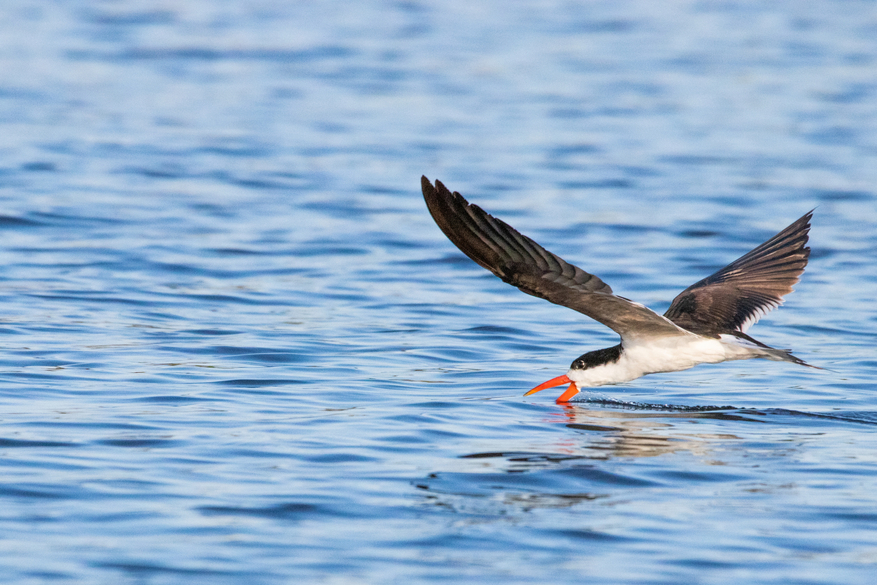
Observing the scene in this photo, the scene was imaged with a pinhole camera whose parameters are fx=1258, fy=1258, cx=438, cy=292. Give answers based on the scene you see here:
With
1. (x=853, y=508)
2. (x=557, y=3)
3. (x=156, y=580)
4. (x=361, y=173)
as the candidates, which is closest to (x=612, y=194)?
(x=361, y=173)

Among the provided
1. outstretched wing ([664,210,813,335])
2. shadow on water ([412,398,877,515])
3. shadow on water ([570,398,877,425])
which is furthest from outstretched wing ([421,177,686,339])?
outstretched wing ([664,210,813,335])

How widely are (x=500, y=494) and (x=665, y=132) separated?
572 inches

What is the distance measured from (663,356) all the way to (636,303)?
1.27 metres

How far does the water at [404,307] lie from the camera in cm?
607

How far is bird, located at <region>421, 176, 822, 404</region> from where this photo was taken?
7.08 m

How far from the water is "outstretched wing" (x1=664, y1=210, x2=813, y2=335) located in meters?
0.57

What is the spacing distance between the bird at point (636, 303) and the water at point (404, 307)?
0.38 meters

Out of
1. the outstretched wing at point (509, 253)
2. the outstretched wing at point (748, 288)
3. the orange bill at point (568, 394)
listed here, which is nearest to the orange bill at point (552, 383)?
the orange bill at point (568, 394)

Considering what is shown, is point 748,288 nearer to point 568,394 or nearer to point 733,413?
point 733,413

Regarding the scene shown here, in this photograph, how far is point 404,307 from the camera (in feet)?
38.2

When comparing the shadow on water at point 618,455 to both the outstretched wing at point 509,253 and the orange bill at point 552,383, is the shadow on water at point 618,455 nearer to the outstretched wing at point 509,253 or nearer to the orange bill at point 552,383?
the orange bill at point 552,383

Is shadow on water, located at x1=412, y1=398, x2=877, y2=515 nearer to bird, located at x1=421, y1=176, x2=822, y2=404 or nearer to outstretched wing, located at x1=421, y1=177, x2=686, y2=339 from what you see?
bird, located at x1=421, y1=176, x2=822, y2=404

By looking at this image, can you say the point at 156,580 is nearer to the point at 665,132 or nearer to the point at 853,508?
the point at 853,508

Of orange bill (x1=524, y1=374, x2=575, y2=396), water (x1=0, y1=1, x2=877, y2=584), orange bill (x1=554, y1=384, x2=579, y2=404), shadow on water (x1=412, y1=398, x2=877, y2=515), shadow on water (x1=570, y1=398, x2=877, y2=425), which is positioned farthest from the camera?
orange bill (x1=554, y1=384, x2=579, y2=404)
